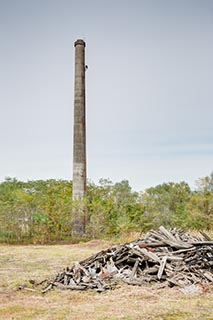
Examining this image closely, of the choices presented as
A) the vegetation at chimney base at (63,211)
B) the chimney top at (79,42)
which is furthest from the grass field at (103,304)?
the chimney top at (79,42)

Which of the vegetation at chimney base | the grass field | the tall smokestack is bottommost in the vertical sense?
the grass field

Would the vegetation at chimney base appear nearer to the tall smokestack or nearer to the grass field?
the tall smokestack

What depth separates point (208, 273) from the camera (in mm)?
6535

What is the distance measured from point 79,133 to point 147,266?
34.3 ft

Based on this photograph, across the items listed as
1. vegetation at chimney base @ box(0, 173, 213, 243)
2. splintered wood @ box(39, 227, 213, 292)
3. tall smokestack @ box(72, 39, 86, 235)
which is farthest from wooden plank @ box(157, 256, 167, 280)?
tall smokestack @ box(72, 39, 86, 235)

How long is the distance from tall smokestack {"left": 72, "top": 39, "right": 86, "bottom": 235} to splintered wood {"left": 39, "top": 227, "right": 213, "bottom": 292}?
8.07 meters

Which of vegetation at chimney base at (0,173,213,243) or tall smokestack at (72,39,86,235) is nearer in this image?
vegetation at chimney base at (0,173,213,243)

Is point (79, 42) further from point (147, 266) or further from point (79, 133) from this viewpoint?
point (147, 266)

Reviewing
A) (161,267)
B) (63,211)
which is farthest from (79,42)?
(161,267)

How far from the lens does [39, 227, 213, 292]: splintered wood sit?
20.9 feet

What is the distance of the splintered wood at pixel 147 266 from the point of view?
6355mm

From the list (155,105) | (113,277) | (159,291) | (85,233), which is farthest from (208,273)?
(155,105)

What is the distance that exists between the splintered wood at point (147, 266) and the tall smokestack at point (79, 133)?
26.5ft

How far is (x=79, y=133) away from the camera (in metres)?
16.6
